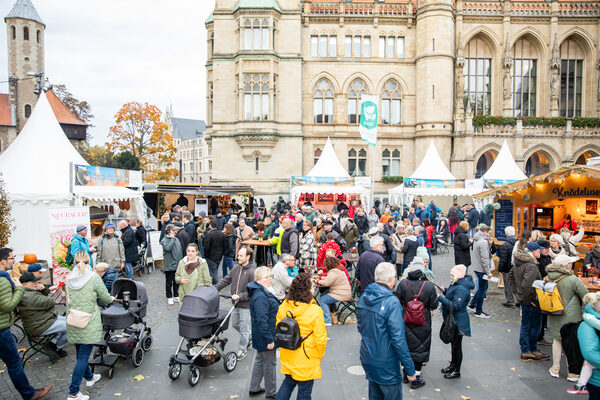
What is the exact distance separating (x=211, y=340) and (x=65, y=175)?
9.78 m

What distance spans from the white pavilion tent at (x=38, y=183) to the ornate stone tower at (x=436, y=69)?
68.6 ft

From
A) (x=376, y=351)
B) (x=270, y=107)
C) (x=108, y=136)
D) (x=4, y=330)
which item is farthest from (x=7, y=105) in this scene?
(x=376, y=351)

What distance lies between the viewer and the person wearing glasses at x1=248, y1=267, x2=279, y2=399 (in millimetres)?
4871

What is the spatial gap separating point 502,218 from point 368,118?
767 centimetres

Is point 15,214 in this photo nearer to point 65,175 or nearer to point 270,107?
point 65,175

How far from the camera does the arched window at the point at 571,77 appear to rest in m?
29.6

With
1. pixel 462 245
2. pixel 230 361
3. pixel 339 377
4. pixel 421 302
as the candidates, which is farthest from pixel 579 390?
pixel 230 361

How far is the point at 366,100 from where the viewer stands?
19.1 meters

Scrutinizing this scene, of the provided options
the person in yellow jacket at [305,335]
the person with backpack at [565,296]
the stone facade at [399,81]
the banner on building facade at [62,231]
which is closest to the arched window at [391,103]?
the stone facade at [399,81]

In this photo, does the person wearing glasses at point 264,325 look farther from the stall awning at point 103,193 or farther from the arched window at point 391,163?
the arched window at point 391,163

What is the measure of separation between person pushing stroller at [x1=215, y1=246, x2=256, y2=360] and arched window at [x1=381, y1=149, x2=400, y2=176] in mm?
24312

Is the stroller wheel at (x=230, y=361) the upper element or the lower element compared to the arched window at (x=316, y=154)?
lower

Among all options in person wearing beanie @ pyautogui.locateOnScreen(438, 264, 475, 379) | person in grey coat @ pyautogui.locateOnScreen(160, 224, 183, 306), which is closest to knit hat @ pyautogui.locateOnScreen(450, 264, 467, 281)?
person wearing beanie @ pyautogui.locateOnScreen(438, 264, 475, 379)

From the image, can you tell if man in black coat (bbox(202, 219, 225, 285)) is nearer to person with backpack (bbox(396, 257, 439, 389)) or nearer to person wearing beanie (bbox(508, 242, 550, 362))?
person with backpack (bbox(396, 257, 439, 389))
